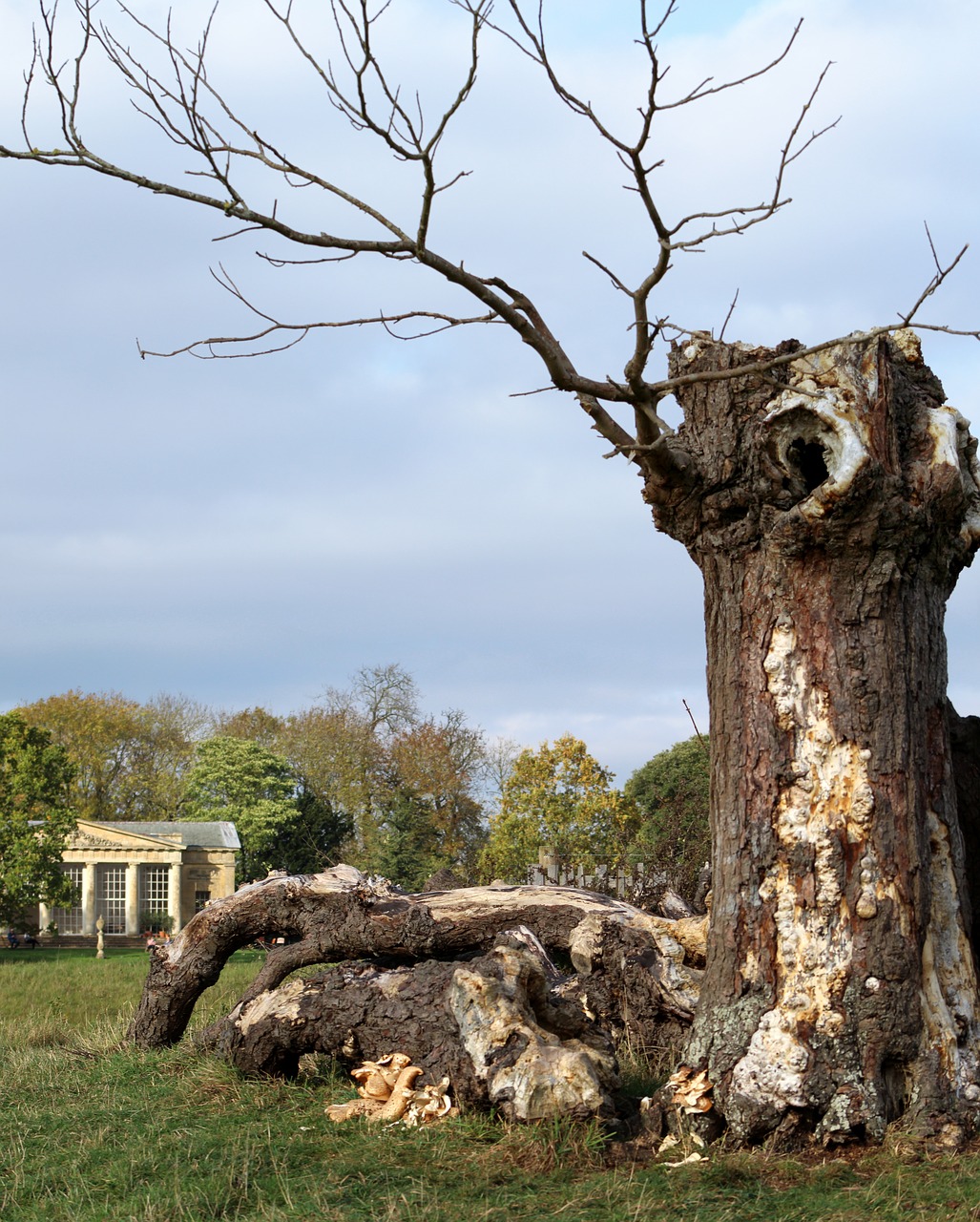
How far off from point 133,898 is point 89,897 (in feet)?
6.43

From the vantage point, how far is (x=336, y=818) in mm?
45125

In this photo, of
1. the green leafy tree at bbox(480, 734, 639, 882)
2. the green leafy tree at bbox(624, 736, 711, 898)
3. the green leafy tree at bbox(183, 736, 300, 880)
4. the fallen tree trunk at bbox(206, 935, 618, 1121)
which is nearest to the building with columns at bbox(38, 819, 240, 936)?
the green leafy tree at bbox(183, 736, 300, 880)

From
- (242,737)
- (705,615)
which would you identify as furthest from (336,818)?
(705,615)

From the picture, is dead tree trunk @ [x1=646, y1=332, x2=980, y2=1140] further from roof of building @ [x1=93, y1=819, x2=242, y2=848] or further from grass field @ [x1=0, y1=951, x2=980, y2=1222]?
roof of building @ [x1=93, y1=819, x2=242, y2=848]

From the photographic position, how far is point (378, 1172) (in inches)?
223

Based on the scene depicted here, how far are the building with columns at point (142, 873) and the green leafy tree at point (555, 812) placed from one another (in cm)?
3036

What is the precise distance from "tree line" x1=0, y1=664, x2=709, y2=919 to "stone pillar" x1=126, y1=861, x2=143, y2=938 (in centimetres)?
328

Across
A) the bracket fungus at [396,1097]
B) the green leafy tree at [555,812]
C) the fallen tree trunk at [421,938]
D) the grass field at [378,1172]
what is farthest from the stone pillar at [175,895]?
the bracket fungus at [396,1097]

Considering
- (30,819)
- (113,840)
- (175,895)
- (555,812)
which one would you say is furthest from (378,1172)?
(175,895)

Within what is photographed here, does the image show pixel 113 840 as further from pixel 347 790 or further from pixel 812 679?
pixel 812 679

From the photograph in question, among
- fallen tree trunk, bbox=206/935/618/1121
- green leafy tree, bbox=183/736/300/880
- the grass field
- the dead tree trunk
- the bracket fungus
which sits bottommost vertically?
the grass field

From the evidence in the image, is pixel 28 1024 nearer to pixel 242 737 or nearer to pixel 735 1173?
pixel 735 1173

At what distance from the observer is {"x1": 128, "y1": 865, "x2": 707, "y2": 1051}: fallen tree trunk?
27.3ft

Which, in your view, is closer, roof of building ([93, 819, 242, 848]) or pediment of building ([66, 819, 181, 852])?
pediment of building ([66, 819, 181, 852])
